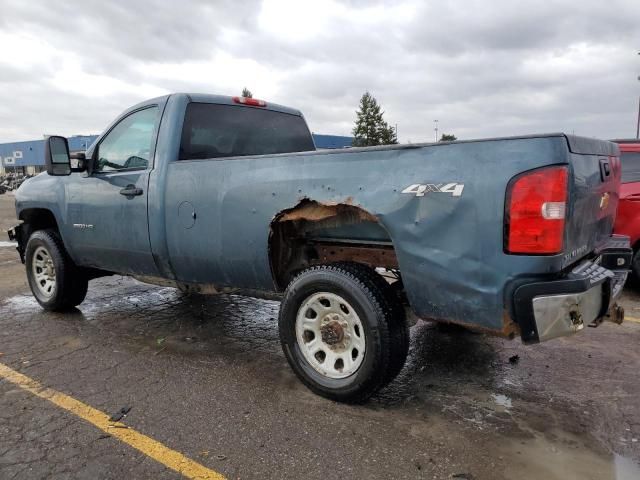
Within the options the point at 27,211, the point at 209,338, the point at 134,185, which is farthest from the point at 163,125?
the point at 27,211

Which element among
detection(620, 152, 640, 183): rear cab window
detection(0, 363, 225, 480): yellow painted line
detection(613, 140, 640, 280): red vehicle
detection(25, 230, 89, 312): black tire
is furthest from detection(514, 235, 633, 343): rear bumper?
detection(25, 230, 89, 312): black tire

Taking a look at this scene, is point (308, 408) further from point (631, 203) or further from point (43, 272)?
point (631, 203)

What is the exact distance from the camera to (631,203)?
223 inches

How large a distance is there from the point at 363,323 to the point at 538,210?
1164 millimetres

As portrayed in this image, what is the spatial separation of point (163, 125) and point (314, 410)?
2.54 m

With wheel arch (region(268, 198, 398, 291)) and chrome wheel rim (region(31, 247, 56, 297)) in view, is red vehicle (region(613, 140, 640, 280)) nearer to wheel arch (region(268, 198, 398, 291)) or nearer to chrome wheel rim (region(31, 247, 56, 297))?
wheel arch (region(268, 198, 398, 291))

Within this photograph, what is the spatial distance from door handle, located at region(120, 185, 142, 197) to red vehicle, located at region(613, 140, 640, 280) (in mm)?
5158

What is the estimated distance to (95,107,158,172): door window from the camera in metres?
4.18

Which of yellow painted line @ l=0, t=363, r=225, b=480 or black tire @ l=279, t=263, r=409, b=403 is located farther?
black tire @ l=279, t=263, r=409, b=403

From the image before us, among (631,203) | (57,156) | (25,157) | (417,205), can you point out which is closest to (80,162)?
(57,156)

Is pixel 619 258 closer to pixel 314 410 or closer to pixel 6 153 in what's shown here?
pixel 314 410

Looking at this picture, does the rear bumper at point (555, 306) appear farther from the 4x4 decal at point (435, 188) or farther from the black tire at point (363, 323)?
the black tire at point (363, 323)

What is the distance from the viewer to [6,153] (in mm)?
71188

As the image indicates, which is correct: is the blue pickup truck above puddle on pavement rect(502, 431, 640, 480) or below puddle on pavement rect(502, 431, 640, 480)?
above
